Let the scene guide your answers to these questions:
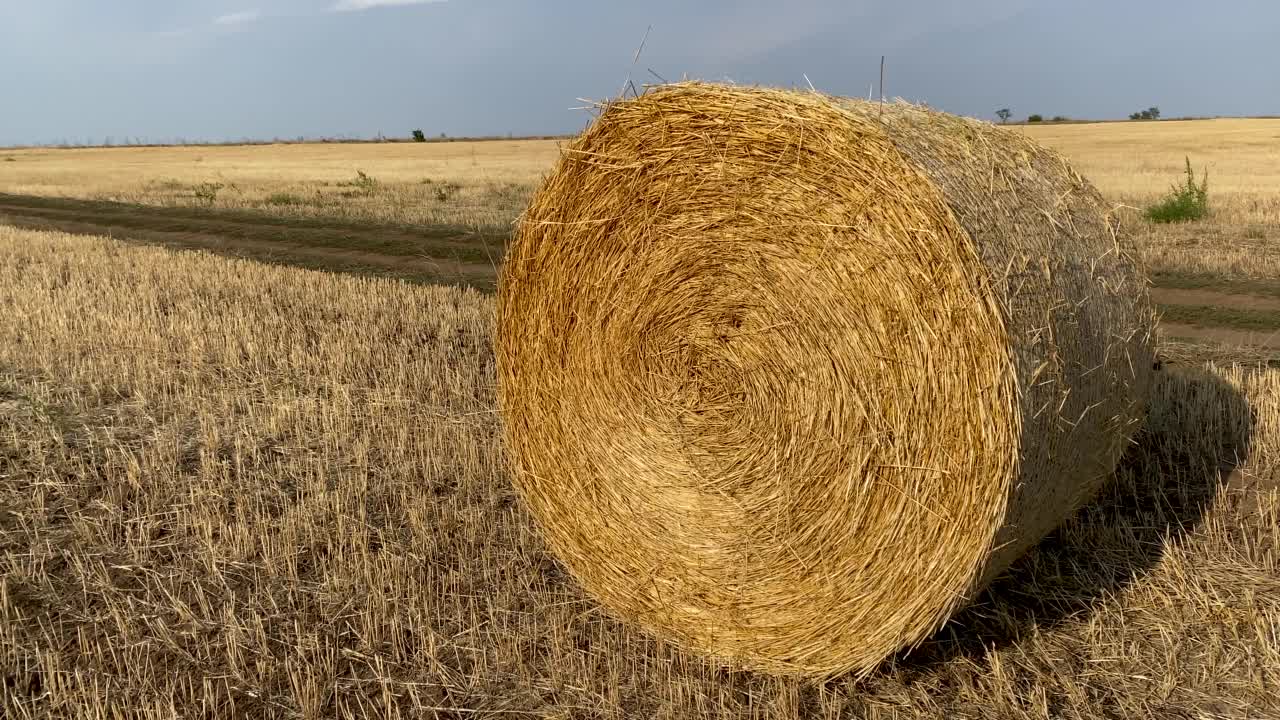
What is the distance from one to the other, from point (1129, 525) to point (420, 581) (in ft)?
11.6

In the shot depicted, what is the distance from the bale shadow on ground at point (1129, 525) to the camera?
4289mm

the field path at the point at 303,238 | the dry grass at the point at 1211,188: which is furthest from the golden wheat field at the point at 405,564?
the field path at the point at 303,238

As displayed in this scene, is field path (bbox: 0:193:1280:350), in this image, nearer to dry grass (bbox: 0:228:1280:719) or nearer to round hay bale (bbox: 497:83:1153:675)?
dry grass (bbox: 0:228:1280:719)

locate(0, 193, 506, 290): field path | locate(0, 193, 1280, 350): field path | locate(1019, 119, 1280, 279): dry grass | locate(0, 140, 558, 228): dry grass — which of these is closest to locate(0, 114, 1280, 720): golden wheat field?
locate(0, 193, 1280, 350): field path

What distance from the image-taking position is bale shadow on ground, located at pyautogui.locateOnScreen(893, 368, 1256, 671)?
14.1 feet

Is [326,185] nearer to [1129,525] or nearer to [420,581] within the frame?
[420,581]

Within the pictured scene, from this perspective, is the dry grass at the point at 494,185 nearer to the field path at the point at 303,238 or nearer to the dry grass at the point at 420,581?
the field path at the point at 303,238

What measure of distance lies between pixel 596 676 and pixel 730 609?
61 centimetres

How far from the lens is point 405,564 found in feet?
15.6

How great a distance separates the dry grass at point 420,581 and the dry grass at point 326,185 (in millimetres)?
11472

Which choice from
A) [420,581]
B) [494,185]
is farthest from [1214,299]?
[494,185]

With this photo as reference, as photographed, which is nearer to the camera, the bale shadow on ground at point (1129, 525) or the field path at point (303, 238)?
the bale shadow on ground at point (1129, 525)

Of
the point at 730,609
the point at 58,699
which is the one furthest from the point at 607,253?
the point at 58,699

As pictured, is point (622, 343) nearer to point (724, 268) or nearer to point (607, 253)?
point (607, 253)
